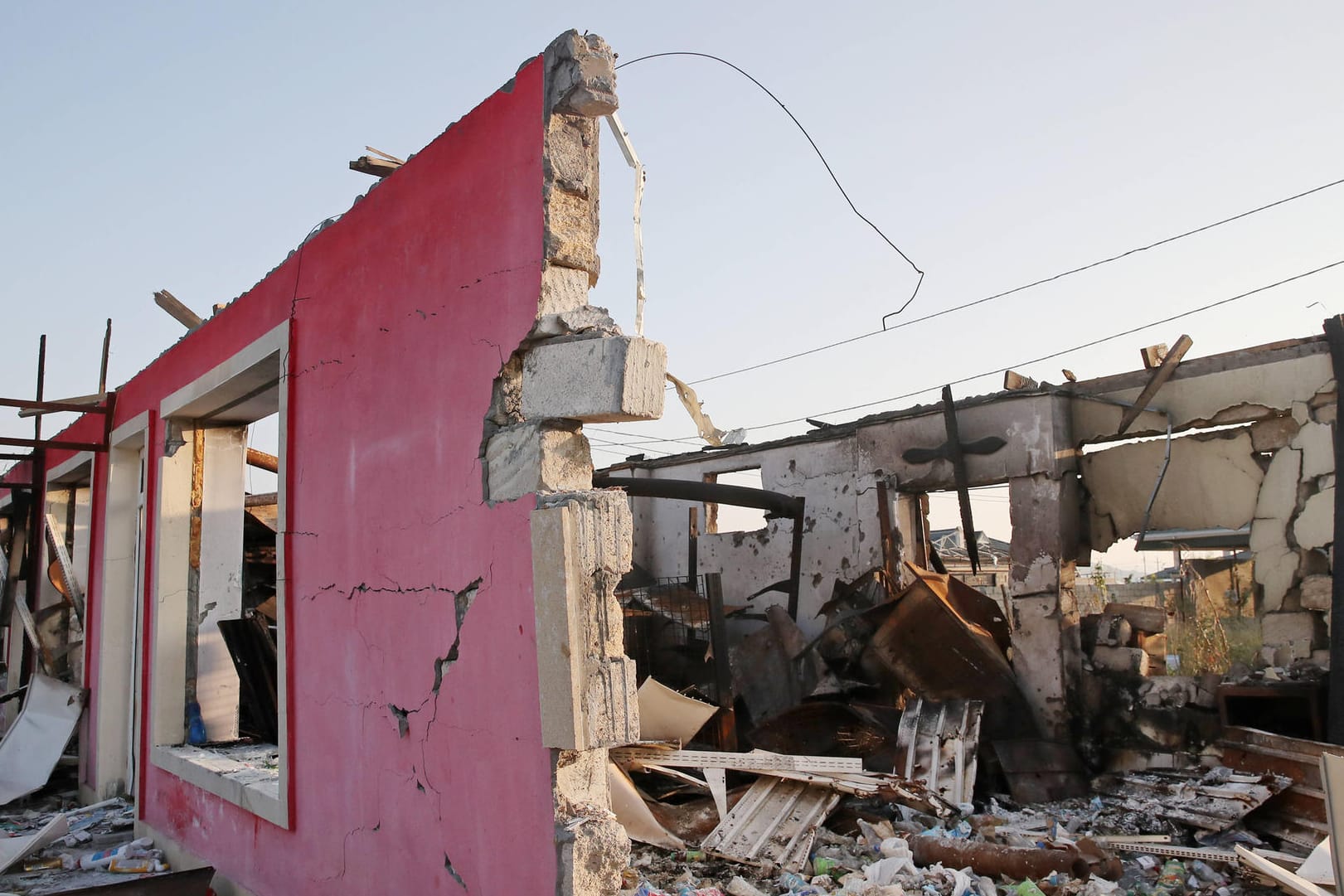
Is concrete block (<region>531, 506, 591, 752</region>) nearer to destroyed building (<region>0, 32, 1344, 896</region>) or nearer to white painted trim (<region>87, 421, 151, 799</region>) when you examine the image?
destroyed building (<region>0, 32, 1344, 896</region>)

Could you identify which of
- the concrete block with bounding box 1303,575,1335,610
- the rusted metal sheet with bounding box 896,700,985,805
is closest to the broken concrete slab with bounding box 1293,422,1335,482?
the concrete block with bounding box 1303,575,1335,610

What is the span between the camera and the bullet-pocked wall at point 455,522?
2.65m

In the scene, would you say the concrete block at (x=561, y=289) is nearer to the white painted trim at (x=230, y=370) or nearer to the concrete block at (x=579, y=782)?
the concrete block at (x=579, y=782)

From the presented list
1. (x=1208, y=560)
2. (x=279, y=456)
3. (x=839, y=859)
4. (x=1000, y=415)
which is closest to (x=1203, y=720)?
(x=1000, y=415)

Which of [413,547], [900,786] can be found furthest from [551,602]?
[900,786]

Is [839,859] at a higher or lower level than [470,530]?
lower

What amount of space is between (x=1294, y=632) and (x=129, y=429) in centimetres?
828

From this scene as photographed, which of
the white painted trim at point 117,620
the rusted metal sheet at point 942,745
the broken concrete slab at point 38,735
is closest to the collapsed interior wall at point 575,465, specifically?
the rusted metal sheet at point 942,745

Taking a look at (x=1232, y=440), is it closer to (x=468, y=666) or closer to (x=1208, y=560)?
(x=468, y=666)

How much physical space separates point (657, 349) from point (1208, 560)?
17127 mm

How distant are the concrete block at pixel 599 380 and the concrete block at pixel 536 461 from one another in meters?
0.07

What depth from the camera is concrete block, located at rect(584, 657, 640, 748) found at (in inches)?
102

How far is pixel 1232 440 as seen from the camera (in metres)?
7.15

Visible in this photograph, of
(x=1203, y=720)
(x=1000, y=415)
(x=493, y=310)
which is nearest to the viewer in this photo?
(x=493, y=310)
